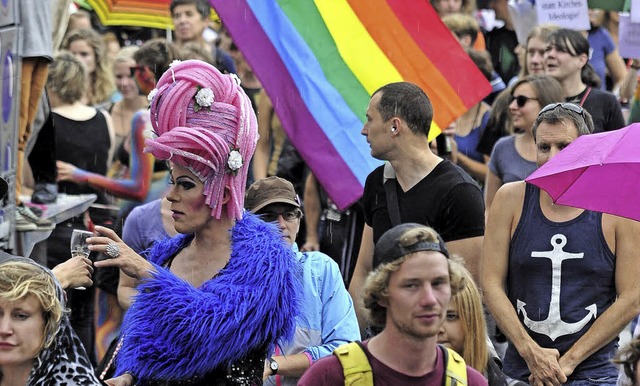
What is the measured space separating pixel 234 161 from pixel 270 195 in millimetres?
1140

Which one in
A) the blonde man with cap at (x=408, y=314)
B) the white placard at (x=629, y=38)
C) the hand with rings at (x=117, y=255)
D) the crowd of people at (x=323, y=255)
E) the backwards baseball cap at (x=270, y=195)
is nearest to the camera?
the blonde man with cap at (x=408, y=314)

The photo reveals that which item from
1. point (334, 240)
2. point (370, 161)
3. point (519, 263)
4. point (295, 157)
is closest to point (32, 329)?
point (519, 263)

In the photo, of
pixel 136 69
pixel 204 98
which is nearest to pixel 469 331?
pixel 204 98

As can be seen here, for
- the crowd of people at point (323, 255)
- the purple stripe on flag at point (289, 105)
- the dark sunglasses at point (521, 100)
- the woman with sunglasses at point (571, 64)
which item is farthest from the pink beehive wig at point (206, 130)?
the woman with sunglasses at point (571, 64)

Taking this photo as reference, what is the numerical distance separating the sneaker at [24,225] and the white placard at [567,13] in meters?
4.02

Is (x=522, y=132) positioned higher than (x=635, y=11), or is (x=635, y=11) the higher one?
(x=635, y=11)

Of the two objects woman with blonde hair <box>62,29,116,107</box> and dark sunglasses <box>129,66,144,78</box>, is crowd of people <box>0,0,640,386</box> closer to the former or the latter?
dark sunglasses <box>129,66,144,78</box>

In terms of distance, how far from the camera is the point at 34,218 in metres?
8.57

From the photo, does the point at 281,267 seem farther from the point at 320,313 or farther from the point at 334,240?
the point at 334,240

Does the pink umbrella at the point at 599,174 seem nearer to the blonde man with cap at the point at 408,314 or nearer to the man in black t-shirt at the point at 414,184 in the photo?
the man in black t-shirt at the point at 414,184

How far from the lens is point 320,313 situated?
6.16 m

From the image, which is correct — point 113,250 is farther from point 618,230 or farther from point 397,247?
point 618,230

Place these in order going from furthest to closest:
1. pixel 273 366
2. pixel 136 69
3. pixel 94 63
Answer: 1. pixel 94 63
2. pixel 136 69
3. pixel 273 366

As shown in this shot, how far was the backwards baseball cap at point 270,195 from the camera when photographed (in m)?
6.34
